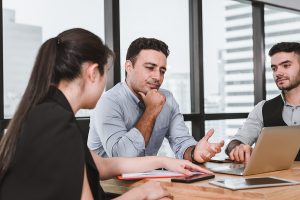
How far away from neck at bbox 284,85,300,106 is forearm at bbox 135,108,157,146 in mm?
1235

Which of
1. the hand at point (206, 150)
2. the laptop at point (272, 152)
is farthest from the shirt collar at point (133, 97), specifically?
the laptop at point (272, 152)

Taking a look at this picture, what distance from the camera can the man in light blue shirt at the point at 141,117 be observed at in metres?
2.09

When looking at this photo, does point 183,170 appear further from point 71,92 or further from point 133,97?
point 133,97

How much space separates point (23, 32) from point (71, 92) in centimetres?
168

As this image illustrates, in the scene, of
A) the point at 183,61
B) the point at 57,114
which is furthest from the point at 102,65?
the point at 183,61

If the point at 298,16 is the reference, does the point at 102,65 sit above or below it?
below

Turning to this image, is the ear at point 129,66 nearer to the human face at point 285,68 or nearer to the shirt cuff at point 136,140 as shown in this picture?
the shirt cuff at point 136,140

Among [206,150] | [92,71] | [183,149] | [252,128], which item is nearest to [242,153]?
[206,150]

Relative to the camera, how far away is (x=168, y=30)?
385 centimetres

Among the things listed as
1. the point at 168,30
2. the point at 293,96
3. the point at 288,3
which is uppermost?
the point at 288,3

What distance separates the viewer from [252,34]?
4785 mm

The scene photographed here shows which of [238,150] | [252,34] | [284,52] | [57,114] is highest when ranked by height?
[252,34]

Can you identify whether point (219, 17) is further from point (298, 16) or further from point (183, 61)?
point (298, 16)

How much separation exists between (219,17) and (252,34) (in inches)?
25.2
